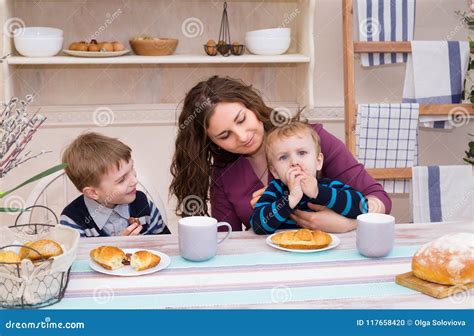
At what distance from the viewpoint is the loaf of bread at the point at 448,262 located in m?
1.15

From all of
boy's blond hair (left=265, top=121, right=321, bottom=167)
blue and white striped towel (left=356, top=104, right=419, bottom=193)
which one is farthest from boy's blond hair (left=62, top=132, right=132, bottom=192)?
blue and white striped towel (left=356, top=104, right=419, bottom=193)

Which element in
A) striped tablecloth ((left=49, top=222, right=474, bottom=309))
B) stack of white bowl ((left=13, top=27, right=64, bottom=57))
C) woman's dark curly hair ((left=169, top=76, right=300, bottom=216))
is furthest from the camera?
stack of white bowl ((left=13, top=27, right=64, bottom=57))

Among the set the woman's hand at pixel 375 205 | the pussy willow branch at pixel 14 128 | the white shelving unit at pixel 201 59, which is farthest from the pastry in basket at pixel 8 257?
the white shelving unit at pixel 201 59

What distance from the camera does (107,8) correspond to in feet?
9.19

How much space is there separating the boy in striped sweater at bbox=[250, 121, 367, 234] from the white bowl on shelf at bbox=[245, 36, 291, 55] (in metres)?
1.07

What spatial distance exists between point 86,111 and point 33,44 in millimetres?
418

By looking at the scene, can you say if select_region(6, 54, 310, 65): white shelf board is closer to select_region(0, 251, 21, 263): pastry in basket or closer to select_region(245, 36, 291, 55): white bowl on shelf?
select_region(245, 36, 291, 55): white bowl on shelf

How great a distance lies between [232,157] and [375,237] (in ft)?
2.24

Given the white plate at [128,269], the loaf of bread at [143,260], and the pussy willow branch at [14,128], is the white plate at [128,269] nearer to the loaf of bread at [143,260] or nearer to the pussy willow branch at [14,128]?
the loaf of bread at [143,260]

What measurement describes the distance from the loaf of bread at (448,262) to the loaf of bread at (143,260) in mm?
510

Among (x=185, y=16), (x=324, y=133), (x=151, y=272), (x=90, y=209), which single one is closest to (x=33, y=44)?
(x=185, y=16)

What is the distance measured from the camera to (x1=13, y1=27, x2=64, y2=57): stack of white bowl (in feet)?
8.30

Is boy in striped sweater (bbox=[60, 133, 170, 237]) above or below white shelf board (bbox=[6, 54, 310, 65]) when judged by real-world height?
below
